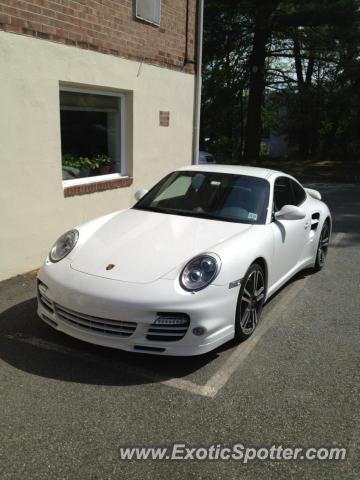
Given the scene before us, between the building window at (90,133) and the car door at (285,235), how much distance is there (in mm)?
3100

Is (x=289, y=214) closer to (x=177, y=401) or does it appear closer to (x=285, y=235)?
(x=285, y=235)

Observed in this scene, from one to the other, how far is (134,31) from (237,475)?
Result: 21.1 feet

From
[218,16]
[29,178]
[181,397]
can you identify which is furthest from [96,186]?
[218,16]

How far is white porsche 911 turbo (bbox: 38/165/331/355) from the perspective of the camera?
336 centimetres

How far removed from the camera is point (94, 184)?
6.72 meters

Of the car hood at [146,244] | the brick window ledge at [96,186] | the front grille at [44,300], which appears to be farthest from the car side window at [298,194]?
the front grille at [44,300]

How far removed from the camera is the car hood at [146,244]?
358 centimetres

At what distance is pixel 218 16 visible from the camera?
705 inches

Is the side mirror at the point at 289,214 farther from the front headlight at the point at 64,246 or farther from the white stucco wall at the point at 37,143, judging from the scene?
the white stucco wall at the point at 37,143

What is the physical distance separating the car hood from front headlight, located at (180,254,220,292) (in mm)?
110

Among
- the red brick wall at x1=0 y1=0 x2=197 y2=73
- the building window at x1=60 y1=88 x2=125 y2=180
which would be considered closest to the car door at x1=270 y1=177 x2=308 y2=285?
the building window at x1=60 y1=88 x2=125 y2=180

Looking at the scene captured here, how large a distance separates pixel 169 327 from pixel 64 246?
1.30 meters

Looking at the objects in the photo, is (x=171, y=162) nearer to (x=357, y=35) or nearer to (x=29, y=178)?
(x=29, y=178)

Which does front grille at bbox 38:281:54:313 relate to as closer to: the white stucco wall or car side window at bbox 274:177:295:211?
the white stucco wall
